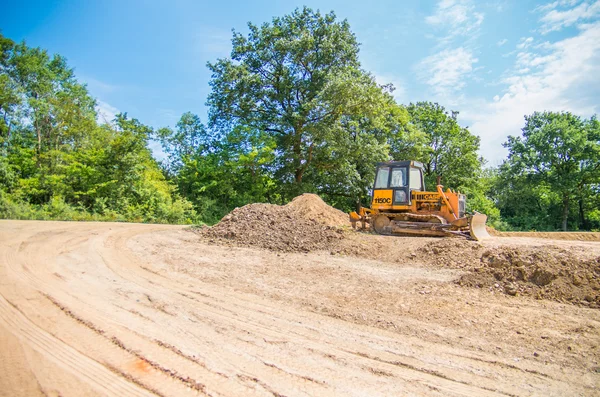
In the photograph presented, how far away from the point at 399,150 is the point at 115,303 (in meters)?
23.6

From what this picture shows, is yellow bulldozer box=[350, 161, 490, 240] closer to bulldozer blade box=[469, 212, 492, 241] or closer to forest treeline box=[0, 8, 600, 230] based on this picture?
bulldozer blade box=[469, 212, 492, 241]

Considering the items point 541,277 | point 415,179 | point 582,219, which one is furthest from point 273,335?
point 582,219

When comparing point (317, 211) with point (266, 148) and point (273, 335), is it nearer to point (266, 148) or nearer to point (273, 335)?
point (266, 148)

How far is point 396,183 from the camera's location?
14008mm

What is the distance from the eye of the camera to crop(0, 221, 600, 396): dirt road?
283 centimetres

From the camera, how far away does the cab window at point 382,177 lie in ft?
46.8

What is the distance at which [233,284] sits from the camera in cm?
591

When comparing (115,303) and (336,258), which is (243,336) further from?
(336,258)

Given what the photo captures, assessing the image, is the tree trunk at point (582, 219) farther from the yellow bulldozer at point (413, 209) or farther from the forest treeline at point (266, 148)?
the yellow bulldozer at point (413, 209)

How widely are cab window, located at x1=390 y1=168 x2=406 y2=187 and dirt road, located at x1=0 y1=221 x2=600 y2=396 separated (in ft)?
25.1

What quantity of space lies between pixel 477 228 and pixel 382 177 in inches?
161

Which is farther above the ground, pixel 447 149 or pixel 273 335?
pixel 447 149

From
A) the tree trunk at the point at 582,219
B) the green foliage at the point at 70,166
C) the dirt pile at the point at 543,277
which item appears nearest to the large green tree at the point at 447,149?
the tree trunk at the point at 582,219

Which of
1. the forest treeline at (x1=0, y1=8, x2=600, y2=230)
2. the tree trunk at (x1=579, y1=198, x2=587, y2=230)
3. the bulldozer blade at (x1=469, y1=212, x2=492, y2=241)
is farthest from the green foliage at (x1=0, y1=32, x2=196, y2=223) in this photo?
the tree trunk at (x1=579, y1=198, x2=587, y2=230)
